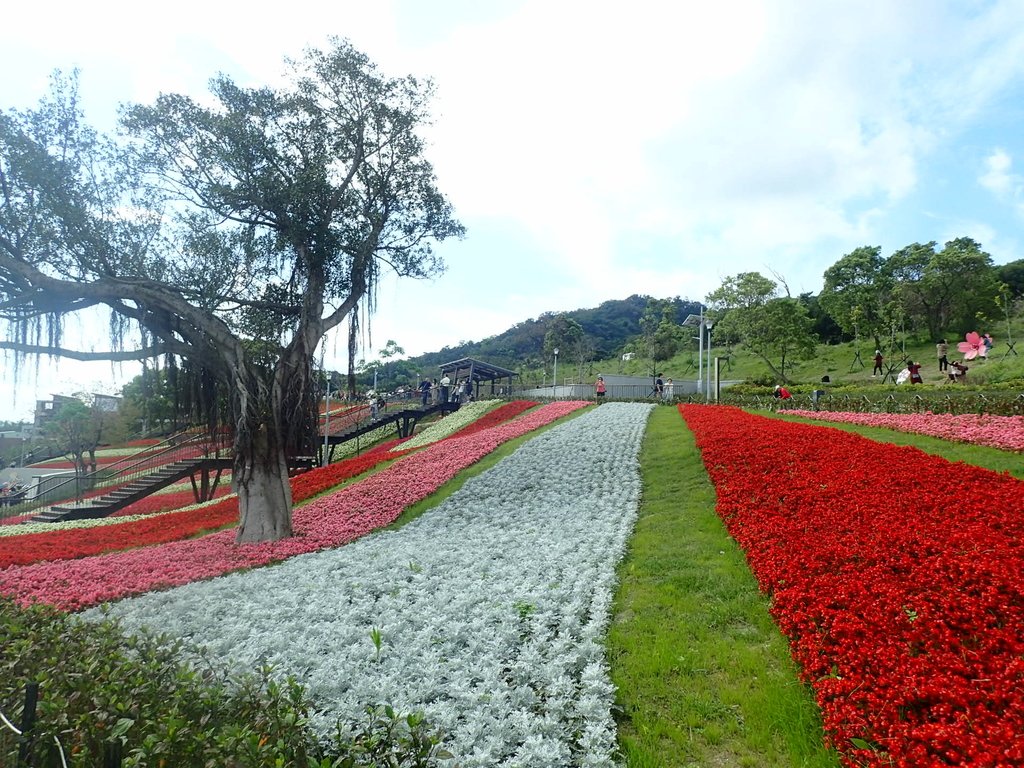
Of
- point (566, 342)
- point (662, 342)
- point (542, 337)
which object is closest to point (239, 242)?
point (662, 342)

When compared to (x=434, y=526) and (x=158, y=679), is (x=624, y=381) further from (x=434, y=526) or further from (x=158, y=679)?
(x=158, y=679)

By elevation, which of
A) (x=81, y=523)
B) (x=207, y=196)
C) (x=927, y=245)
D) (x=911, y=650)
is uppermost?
(x=927, y=245)

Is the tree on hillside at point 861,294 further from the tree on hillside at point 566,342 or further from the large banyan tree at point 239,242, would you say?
the large banyan tree at point 239,242

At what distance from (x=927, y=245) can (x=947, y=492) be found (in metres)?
55.7

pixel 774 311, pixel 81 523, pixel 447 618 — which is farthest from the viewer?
pixel 774 311

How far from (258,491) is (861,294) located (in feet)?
177

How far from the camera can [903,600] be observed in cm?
442

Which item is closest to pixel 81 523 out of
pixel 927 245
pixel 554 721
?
pixel 554 721

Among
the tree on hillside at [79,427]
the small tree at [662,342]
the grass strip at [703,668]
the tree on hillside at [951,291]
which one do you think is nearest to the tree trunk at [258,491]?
the grass strip at [703,668]

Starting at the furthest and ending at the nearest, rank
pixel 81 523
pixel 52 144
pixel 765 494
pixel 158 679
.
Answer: pixel 81 523 < pixel 52 144 < pixel 765 494 < pixel 158 679

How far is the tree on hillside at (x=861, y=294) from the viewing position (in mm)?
46281

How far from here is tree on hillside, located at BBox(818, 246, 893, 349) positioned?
4628 centimetres

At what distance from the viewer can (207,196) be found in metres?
11.2

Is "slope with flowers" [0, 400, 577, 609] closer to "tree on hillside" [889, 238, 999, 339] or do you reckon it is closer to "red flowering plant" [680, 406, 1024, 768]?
"red flowering plant" [680, 406, 1024, 768]
